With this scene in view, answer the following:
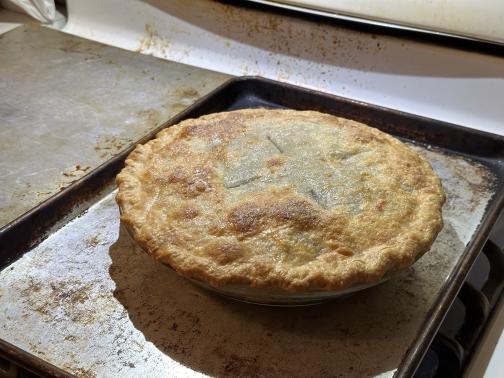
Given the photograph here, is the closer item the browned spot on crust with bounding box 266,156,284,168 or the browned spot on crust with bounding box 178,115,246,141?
the browned spot on crust with bounding box 266,156,284,168

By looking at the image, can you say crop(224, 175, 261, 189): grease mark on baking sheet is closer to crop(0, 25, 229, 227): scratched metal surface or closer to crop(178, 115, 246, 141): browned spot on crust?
crop(178, 115, 246, 141): browned spot on crust

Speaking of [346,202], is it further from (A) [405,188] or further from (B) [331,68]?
(B) [331,68]

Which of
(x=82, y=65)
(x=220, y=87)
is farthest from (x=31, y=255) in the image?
(x=82, y=65)

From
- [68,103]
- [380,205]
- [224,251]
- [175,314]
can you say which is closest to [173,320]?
[175,314]

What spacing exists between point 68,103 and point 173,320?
90 centimetres

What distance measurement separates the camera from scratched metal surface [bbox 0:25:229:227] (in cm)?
141

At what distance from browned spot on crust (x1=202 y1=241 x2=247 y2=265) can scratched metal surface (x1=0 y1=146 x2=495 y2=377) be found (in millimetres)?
129

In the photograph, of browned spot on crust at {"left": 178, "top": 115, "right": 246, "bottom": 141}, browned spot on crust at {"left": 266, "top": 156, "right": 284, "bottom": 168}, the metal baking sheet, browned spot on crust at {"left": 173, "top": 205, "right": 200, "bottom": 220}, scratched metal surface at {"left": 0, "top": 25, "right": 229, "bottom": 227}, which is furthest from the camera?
scratched metal surface at {"left": 0, "top": 25, "right": 229, "bottom": 227}

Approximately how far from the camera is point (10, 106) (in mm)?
1673

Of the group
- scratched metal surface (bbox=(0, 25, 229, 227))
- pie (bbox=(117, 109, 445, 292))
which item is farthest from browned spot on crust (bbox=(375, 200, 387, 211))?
scratched metal surface (bbox=(0, 25, 229, 227))

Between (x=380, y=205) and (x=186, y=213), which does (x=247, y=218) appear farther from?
(x=380, y=205)

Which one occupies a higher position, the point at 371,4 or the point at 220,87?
the point at 371,4

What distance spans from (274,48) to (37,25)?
0.92 m

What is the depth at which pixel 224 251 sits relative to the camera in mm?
978
